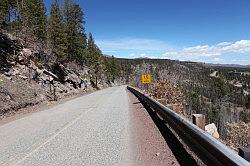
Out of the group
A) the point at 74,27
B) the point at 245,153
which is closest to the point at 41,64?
the point at 74,27

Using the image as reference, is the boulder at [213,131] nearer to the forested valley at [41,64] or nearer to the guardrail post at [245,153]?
the forested valley at [41,64]

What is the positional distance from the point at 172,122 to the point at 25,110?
14.6 m

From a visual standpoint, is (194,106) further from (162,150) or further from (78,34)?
(162,150)

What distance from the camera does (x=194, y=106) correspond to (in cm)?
13825

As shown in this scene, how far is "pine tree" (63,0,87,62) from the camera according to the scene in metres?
67.0

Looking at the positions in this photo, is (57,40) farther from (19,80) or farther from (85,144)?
(85,144)

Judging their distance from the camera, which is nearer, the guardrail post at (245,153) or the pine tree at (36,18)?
the guardrail post at (245,153)

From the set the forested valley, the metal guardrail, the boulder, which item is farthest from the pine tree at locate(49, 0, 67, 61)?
the metal guardrail

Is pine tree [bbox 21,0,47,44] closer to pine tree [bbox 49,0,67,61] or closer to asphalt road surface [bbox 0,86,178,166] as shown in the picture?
pine tree [bbox 49,0,67,61]

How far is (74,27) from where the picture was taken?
66.5m

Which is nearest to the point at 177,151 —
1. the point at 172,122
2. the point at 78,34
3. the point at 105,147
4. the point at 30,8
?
the point at 172,122

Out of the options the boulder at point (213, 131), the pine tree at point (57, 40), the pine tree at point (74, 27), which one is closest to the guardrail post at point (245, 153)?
the boulder at point (213, 131)

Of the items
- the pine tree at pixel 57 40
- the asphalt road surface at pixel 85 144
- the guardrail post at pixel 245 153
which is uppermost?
the pine tree at pixel 57 40

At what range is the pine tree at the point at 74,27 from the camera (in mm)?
66975
